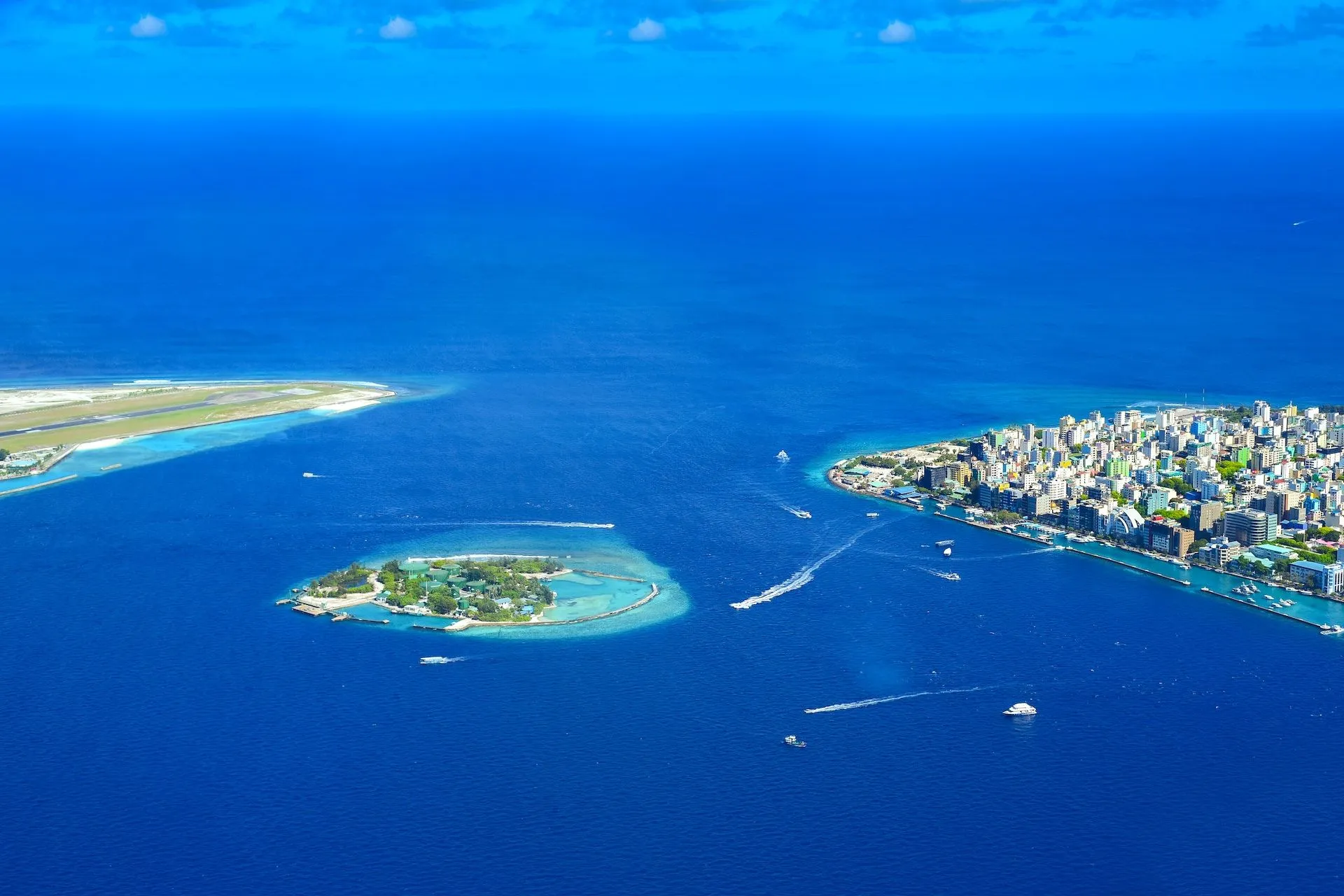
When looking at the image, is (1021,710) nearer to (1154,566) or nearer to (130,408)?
(1154,566)

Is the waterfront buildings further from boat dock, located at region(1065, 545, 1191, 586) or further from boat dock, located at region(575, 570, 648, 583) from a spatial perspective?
boat dock, located at region(575, 570, 648, 583)

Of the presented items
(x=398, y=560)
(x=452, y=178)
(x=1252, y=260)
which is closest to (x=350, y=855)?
(x=398, y=560)

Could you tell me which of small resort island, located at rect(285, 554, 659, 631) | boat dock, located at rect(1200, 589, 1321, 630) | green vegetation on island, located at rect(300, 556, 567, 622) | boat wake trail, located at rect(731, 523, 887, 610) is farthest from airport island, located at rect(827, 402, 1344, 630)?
green vegetation on island, located at rect(300, 556, 567, 622)

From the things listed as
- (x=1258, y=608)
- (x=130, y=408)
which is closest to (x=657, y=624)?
(x=1258, y=608)

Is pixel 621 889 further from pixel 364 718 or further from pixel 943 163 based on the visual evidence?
pixel 943 163

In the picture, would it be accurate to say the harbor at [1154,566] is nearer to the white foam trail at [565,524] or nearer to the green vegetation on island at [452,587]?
the white foam trail at [565,524]
